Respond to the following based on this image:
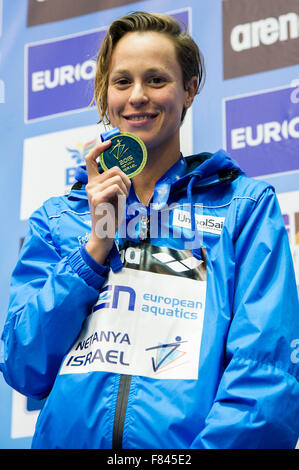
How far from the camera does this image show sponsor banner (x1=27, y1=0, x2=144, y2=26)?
2.76m

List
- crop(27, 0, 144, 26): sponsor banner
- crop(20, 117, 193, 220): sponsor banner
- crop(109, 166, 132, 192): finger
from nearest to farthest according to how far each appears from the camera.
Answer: crop(109, 166, 132, 192): finger, crop(20, 117, 193, 220): sponsor banner, crop(27, 0, 144, 26): sponsor banner

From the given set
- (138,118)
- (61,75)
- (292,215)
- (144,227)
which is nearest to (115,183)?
(144,227)

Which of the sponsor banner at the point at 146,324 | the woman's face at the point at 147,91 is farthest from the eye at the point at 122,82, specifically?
the sponsor banner at the point at 146,324

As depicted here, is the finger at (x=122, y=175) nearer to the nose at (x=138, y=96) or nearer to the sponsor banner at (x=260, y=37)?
the nose at (x=138, y=96)

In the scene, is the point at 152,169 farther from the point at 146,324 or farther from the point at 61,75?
the point at 61,75

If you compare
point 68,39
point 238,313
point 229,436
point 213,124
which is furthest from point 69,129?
point 229,436

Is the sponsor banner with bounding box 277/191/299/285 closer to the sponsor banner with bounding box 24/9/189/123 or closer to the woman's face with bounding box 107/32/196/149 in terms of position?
the woman's face with bounding box 107/32/196/149

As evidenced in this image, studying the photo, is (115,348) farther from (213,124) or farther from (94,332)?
(213,124)

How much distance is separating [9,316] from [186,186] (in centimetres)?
52

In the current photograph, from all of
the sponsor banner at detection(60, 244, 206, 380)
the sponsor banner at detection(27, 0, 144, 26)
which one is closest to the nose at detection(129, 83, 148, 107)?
the sponsor banner at detection(60, 244, 206, 380)

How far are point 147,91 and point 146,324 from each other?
1.98 ft

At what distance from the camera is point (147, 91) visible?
197 cm

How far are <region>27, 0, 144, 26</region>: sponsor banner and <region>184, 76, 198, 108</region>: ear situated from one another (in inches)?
28.5

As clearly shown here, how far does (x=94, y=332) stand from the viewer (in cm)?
173
